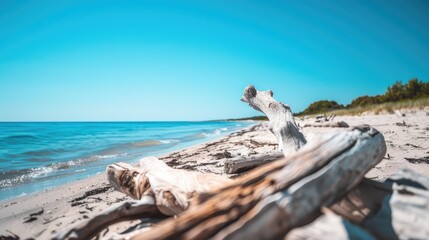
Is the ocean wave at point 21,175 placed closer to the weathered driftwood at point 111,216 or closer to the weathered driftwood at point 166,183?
the weathered driftwood at point 166,183

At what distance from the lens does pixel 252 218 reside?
1.35 metres

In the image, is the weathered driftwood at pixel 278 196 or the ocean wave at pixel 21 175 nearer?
the weathered driftwood at pixel 278 196

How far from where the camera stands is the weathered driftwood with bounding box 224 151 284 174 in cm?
340

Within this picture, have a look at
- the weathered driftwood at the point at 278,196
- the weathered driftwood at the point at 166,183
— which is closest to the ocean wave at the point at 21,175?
the weathered driftwood at the point at 166,183

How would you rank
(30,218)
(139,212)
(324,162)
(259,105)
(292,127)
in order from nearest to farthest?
1. (324,162)
2. (139,212)
3. (30,218)
4. (292,127)
5. (259,105)

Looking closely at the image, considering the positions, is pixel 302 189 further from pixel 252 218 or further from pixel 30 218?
pixel 30 218

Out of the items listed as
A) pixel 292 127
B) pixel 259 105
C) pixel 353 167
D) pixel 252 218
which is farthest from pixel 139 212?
pixel 259 105

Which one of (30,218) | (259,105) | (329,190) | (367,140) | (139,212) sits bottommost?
(30,218)

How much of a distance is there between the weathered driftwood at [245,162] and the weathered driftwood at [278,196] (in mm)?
1761

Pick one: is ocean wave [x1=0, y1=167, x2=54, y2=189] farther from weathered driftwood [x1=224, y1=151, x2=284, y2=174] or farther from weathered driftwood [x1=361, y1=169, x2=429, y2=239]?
weathered driftwood [x1=361, y1=169, x2=429, y2=239]

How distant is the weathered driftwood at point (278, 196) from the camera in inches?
53.8

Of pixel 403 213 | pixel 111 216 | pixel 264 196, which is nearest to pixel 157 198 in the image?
pixel 111 216

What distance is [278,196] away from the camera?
1401 mm

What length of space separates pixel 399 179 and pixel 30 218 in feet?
12.0
